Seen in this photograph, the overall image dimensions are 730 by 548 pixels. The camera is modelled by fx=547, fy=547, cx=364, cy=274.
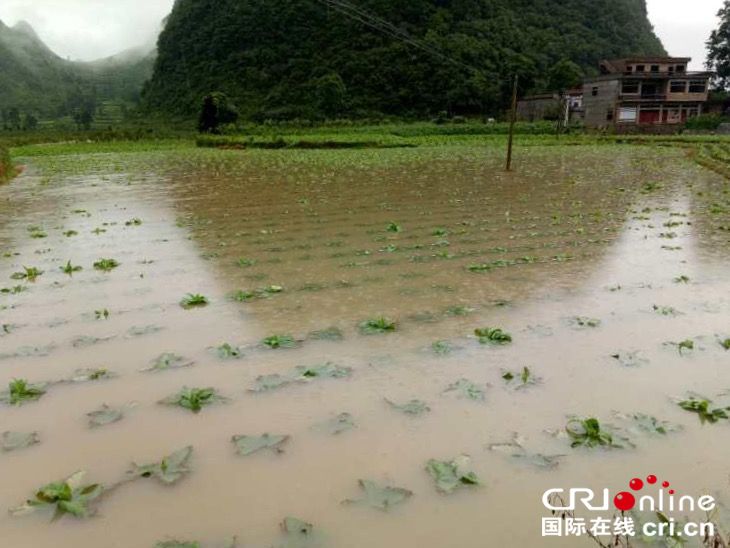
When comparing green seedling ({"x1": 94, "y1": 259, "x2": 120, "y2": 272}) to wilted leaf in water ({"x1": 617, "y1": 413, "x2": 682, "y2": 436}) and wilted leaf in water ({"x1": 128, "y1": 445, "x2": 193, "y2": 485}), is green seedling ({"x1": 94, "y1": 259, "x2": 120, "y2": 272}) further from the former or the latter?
wilted leaf in water ({"x1": 617, "y1": 413, "x2": 682, "y2": 436})

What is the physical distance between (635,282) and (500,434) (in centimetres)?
444

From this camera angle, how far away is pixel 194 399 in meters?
4.07

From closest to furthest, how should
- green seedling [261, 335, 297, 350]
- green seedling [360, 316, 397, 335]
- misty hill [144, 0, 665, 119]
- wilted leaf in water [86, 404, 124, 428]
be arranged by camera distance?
wilted leaf in water [86, 404, 124, 428]
green seedling [261, 335, 297, 350]
green seedling [360, 316, 397, 335]
misty hill [144, 0, 665, 119]

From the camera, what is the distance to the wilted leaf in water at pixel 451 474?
3.15 m

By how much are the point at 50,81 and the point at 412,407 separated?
556 feet

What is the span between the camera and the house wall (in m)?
54.1

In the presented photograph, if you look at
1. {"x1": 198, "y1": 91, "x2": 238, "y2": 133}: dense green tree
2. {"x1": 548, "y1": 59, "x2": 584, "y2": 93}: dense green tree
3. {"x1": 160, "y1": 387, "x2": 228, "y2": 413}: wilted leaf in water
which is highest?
{"x1": 548, "y1": 59, "x2": 584, "y2": 93}: dense green tree

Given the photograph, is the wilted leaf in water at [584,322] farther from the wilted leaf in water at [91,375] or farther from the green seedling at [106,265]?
the green seedling at [106,265]

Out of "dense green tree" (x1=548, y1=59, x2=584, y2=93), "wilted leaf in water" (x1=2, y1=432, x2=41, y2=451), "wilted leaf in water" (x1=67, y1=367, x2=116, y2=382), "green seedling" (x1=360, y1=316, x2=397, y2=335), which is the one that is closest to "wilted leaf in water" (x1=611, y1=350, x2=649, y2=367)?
"green seedling" (x1=360, y1=316, x2=397, y2=335)

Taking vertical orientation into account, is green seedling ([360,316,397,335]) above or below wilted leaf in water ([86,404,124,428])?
above

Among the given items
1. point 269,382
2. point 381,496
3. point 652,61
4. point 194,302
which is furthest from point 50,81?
point 381,496

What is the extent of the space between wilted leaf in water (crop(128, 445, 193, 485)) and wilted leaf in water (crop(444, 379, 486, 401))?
2.00 meters

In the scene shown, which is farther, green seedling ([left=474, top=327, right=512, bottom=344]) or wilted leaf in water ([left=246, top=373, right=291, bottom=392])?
green seedling ([left=474, top=327, right=512, bottom=344])

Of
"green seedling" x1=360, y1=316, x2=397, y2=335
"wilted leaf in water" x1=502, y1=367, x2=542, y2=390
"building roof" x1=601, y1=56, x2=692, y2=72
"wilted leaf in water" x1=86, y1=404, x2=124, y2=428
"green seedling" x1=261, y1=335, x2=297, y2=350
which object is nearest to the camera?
"wilted leaf in water" x1=86, y1=404, x2=124, y2=428
